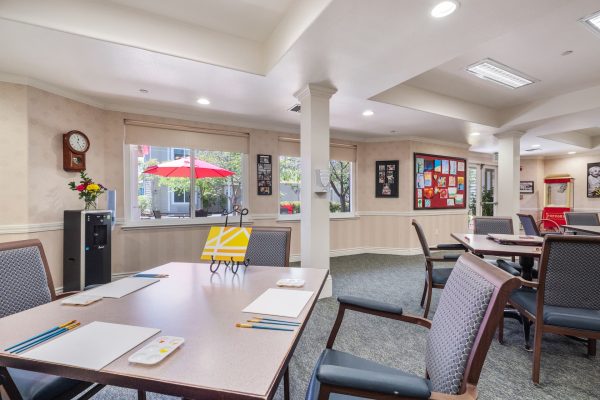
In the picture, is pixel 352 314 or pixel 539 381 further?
pixel 352 314

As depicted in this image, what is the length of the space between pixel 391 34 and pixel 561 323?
230 cm

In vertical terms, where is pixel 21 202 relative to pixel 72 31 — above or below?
below

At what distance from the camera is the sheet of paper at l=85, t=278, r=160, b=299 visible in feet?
4.33

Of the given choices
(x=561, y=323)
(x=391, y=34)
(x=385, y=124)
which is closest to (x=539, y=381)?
(x=561, y=323)

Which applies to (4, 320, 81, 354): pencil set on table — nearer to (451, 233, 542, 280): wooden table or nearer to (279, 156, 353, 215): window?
(451, 233, 542, 280): wooden table

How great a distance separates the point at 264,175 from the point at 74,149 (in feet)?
8.64

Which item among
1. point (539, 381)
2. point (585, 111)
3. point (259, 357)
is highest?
point (585, 111)

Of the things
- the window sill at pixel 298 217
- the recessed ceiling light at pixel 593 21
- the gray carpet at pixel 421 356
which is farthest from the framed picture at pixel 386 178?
the recessed ceiling light at pixel 593 21

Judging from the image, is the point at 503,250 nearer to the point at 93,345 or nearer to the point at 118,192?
the point at 93,345

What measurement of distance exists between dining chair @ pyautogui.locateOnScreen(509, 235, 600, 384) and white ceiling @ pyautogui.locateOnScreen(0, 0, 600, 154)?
5.26 ft

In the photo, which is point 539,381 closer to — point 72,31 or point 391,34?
point 391,34

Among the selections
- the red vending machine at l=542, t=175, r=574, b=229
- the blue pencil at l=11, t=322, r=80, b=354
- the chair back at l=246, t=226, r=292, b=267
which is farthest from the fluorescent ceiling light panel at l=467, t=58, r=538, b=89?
the red vending machine at l=542, t=175, r=574, b=229

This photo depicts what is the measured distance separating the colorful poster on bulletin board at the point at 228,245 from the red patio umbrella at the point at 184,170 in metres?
3.01

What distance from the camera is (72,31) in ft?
7.12
